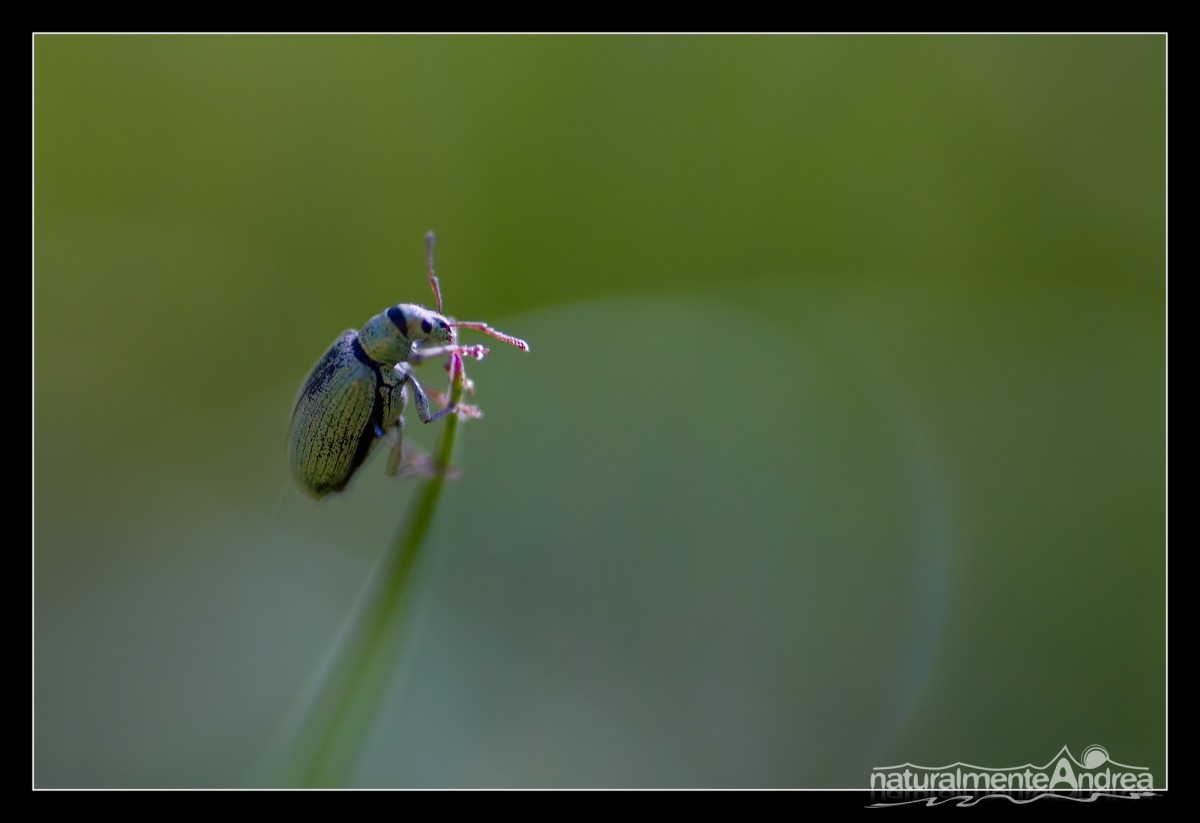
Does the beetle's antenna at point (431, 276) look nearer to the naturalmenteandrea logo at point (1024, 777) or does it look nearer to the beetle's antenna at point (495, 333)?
the beetle's antenna at point (495, 333)

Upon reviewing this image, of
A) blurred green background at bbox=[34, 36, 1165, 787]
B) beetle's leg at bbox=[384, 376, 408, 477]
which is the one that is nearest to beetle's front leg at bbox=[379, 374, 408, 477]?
beetle's leg at bbox=[384, 376, 408, 477]

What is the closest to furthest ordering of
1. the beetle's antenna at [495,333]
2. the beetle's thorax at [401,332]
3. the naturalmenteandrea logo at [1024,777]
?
the naturalmenteandrea logo at [1024,777] → the beetle's antenna at [495,333] → the beetle's thorax at [401,332]

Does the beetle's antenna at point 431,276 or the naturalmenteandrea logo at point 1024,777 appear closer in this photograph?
the naturalmenteandrea logo at point 1024,777

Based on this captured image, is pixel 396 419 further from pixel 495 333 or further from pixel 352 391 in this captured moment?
pixel 495 333

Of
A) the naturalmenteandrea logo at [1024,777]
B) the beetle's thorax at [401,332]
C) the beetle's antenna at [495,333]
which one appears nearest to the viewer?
the naturalmenteandrea logo at [1024,777]

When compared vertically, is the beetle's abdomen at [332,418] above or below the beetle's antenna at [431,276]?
below

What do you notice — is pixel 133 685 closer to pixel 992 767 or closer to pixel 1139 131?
pixel 992 767

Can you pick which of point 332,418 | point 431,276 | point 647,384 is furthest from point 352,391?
point 647,384

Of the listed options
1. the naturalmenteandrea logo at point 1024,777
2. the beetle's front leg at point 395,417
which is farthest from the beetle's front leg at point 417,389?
the naturalmenteandrea logo at point 1024,777

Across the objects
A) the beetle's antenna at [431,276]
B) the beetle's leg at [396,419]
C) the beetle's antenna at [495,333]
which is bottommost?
the beetle's leg at [396,419]
